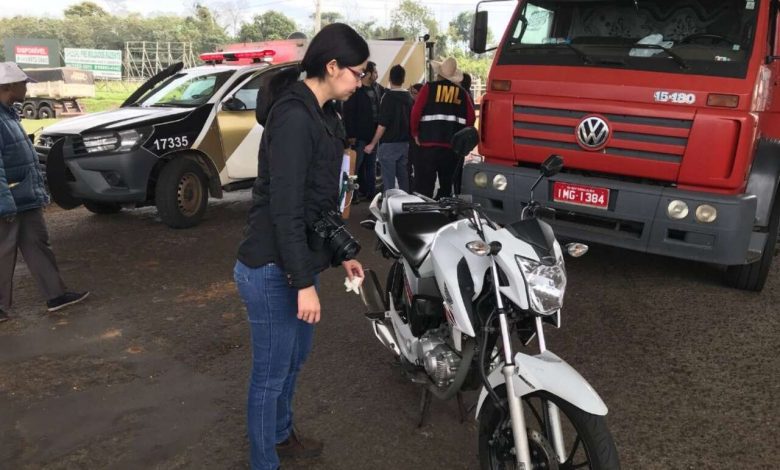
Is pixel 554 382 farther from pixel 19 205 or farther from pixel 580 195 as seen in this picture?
pixel 19 205

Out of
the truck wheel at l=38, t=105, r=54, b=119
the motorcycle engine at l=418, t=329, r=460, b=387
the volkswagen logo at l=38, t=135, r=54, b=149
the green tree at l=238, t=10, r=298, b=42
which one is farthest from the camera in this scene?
the green tree at l=238, t=10, r=298, b=42

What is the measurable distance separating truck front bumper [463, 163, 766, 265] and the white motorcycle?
137 cm

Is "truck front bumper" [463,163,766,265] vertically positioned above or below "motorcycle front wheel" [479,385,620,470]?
above

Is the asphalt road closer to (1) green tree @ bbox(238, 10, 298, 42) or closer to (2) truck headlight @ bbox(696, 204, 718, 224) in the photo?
(2) truck headlight @ bbox(696, 204, 718, 224)

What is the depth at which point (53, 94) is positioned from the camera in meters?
23.0

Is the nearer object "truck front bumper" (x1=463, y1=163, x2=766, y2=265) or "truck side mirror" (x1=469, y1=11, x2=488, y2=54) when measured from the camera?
"truck front bumper" (x1=463, y1=163, x2=766, y2=265)

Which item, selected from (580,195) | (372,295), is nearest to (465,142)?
(372,295)

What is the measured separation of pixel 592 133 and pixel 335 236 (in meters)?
3.21

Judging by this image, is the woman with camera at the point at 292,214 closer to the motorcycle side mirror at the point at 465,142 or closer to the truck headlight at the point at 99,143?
the motorcycle side mirror at the point at 465,142

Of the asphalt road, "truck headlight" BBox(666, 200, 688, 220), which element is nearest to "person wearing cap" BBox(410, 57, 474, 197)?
the asphalt road

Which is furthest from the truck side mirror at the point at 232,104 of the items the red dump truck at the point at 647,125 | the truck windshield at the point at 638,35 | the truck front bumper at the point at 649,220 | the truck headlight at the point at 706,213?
the truck headlight at the point at 706,213

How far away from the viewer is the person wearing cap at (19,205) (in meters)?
4.22

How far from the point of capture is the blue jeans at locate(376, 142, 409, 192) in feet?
24.8

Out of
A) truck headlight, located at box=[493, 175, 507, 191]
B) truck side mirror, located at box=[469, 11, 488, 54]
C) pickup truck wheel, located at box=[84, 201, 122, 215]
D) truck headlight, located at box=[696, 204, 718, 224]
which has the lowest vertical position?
pickup truck wheel, located at box=[84, 201, 122, 215]
